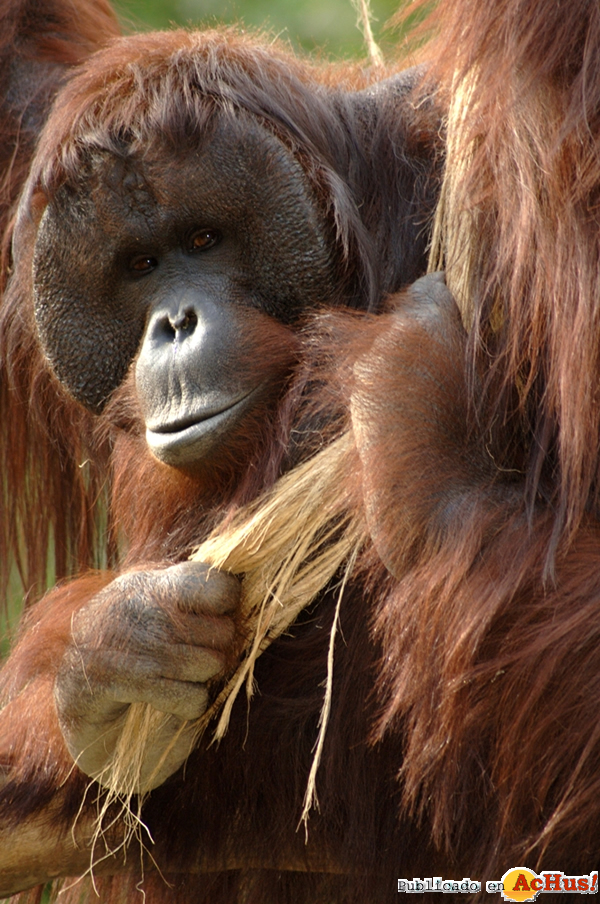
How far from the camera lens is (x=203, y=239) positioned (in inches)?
77.1

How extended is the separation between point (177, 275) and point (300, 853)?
87 cm

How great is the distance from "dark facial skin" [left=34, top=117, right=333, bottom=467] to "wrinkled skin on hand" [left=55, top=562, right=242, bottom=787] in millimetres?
233

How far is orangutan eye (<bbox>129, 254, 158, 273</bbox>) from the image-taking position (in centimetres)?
198

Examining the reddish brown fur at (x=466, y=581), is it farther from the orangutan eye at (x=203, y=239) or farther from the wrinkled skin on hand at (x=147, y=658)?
the orangutan eye at (x=203, y=239)

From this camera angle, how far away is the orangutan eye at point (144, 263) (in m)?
1.98

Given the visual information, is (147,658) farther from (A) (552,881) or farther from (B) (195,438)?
(A) (552,881)

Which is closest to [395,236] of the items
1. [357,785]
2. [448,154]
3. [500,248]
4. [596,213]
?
[448,154]

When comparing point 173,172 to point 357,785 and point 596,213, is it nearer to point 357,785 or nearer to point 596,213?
point 596,213

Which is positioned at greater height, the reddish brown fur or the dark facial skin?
the dark facial skin

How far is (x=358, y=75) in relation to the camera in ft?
7.58

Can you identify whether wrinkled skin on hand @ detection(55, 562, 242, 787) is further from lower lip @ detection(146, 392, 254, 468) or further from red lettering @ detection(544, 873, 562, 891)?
red lettering @ detection(544, 873, 562, 891)

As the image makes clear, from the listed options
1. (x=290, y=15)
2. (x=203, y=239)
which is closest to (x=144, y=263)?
(x=203, y=239)

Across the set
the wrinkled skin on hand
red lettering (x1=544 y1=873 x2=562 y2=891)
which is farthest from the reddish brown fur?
the wrinkled skin on hand

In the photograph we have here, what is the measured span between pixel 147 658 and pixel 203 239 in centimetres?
68
